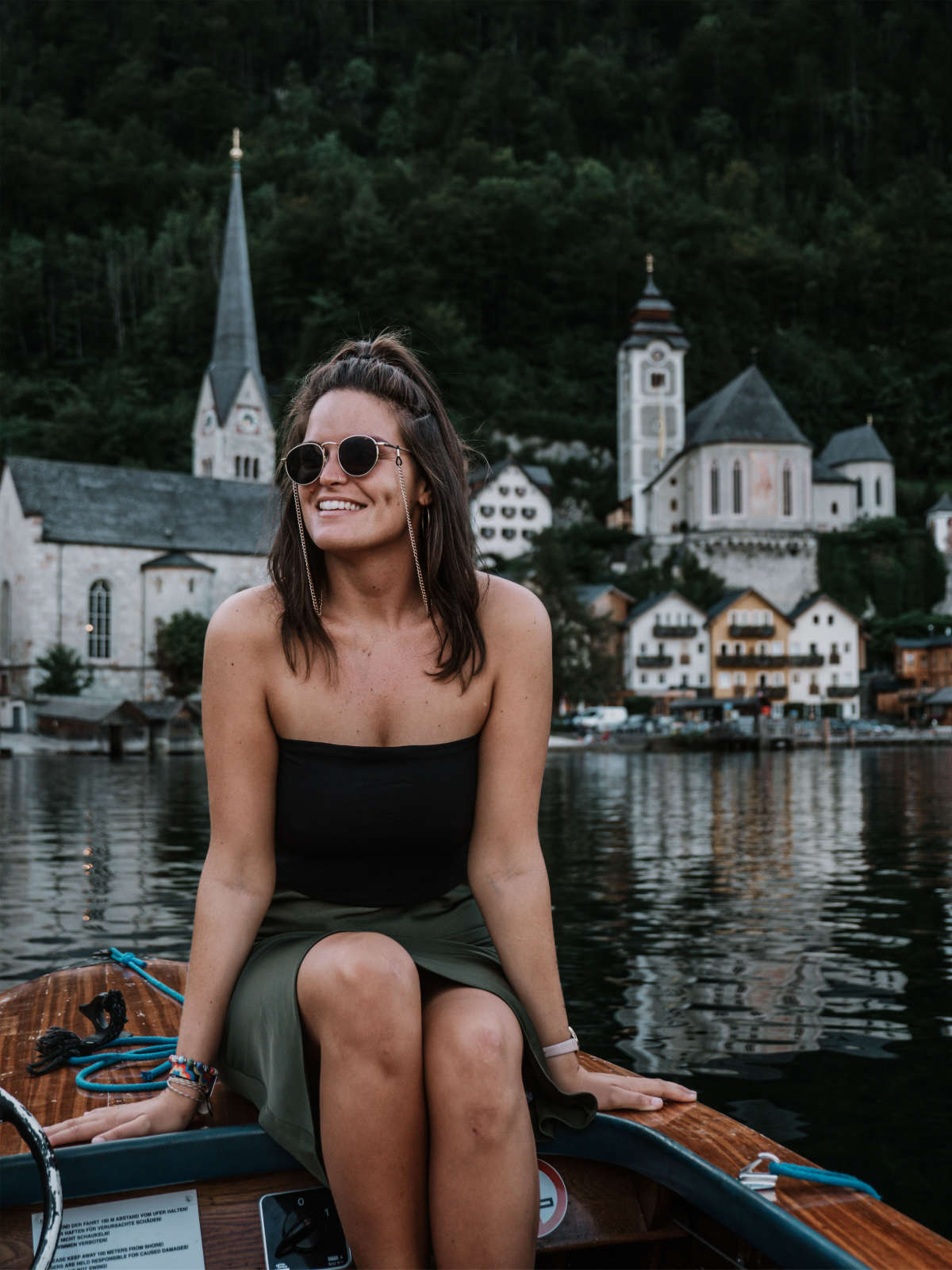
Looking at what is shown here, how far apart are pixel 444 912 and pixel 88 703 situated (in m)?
55.3

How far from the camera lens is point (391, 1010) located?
2.42 metres

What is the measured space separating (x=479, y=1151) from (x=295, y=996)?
46 cm

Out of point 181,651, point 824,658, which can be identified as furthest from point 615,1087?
point 824,658

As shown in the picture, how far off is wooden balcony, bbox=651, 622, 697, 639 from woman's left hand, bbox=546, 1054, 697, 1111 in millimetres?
71001

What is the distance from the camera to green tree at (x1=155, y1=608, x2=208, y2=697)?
63.5m

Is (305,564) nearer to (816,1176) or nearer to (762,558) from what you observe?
(816,1176)

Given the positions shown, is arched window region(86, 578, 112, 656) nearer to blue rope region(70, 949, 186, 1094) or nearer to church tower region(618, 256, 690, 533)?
church tower region(618, 256, 690, 533)

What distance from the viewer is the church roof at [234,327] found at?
7781 centimetres

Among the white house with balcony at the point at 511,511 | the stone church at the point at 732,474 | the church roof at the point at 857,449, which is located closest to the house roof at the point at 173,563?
the white house with balcony at the point at 511,511

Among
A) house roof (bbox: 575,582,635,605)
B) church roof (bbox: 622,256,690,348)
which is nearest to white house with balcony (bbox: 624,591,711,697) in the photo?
house roof (bbox: 575,582,635,605)

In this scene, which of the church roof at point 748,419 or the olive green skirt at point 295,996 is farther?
the church roof at point 748,419

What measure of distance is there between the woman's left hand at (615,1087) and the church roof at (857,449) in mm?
89081

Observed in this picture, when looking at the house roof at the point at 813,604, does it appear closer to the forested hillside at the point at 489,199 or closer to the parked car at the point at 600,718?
the parked car at the point at 600,718

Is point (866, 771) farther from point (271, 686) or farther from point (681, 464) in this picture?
point (681, 464)
